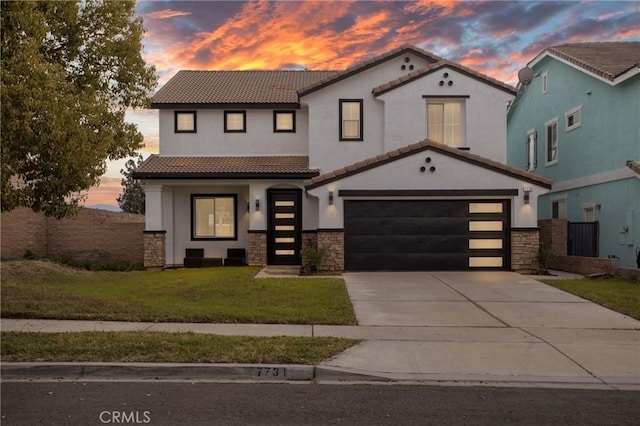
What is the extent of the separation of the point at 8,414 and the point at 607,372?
707 centimetres

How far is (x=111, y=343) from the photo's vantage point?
8070 mm

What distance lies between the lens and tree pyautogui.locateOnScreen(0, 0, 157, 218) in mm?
9961

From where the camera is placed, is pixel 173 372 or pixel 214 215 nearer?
pixel 173 372

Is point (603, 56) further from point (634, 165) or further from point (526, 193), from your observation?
point (526, 193)

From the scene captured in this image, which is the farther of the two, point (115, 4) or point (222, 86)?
point (222, 86)

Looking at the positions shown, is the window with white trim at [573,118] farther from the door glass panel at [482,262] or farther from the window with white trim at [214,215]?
the window with white trim at [214,215]

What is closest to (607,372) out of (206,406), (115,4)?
(206,406)

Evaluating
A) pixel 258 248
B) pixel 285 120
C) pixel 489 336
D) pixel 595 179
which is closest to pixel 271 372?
pixel 489 336

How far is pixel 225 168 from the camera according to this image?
20.5m

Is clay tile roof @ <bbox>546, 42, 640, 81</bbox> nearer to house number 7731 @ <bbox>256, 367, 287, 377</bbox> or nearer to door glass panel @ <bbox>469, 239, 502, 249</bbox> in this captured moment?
door glass panel @ <bbox>469, 239, 502, 249</bbox>

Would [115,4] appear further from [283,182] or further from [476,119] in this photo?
[476,119]

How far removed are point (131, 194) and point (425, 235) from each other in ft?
116

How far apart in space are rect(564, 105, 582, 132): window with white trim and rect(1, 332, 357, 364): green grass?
1762 cm

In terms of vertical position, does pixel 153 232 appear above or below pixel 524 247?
above
